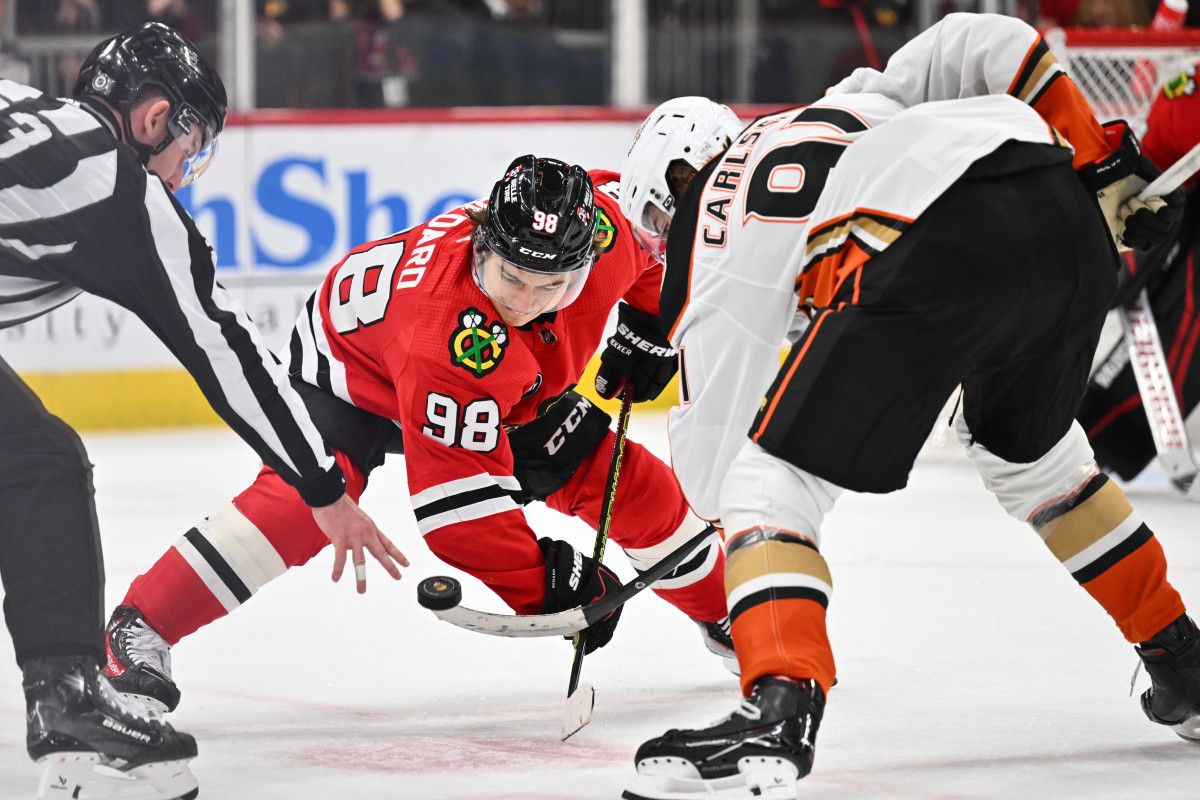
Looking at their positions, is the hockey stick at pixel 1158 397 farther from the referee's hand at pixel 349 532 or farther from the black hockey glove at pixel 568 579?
the referee's hand at pixel 349 532

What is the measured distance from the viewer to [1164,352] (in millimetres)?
4473

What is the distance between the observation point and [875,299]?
172 centimetres

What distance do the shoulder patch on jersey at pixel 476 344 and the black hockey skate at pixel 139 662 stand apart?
21.7 inches

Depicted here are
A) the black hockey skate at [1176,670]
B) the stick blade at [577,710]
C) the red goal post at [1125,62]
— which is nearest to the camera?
the black hockey skate at [1176,670]

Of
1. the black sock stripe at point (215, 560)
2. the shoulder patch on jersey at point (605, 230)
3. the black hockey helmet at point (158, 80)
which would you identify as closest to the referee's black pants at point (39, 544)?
the black hockey helmet at point (158, 80)

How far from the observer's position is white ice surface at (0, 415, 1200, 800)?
196 cm

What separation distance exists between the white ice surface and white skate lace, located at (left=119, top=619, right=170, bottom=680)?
0.09m

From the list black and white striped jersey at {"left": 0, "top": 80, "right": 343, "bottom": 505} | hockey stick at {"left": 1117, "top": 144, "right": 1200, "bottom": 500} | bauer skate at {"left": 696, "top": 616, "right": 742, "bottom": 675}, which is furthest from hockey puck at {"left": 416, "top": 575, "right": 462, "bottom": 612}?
hockey stick at {"left": 1117, "top": 144, "right": 1200, "bottom": 500}

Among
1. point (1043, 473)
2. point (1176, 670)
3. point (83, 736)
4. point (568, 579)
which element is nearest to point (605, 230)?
point (568, 579)

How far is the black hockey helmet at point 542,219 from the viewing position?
220cm

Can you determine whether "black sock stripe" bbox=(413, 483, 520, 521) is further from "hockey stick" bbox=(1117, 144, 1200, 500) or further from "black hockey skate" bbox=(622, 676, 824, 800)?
"hockey stick" bbox=(1117, 144, 1200, 500)

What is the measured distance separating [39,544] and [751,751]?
2.45 ft

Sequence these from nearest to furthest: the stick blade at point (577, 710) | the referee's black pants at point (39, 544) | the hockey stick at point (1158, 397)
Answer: the referee's black pants at point (39, 544) → the stick blade at point (577, 710) → the hockey stick at point (1158, 397)

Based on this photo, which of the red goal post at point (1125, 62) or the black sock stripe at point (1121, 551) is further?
the red goal post at point (1125, 62)
